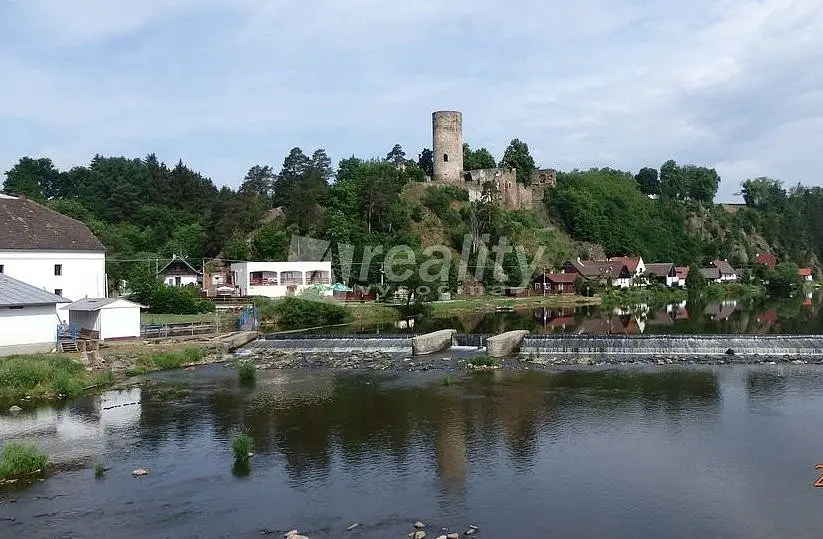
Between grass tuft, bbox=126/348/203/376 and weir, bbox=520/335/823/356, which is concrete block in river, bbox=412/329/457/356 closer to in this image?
weir, bbox=520/335/823/356

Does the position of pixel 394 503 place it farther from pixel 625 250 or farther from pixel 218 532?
pixel 625 250

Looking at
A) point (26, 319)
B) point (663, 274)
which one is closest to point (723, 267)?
point (663, 274)

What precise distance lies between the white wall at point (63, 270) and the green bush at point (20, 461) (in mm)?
23072

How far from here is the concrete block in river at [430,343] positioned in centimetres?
3419

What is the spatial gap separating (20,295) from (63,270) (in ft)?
32.7

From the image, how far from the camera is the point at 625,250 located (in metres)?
94.3

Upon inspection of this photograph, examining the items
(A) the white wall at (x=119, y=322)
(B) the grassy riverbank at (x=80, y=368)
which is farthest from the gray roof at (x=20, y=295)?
(B) the grassy riverbank at (x=80, y=368)

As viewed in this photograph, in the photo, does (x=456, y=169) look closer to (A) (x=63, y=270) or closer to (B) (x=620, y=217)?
(B) (x=620, y=217)

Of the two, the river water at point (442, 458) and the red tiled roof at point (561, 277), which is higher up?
the red tiled roof at point (561, 277)

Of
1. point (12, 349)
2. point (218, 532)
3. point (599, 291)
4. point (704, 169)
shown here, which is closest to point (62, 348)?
point (12, 349)

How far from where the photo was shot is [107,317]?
33.4 metres

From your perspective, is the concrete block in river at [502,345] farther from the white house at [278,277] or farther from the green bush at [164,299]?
the white house at [278,277]

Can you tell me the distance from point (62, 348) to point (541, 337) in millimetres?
21923

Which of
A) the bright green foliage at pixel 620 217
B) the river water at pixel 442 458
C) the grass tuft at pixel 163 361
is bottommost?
the river water at pixel 442 458
